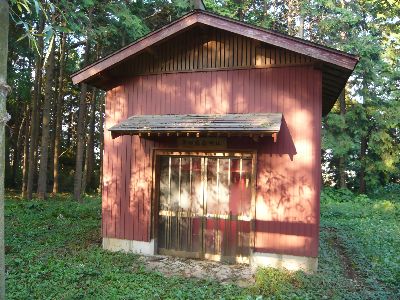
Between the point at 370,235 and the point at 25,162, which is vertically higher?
the point at 25,162

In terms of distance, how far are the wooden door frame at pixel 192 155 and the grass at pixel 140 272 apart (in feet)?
2.83

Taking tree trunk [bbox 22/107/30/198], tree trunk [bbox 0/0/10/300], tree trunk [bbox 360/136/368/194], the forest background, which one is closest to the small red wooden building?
tree trunk [bbox 0/0/10/300]

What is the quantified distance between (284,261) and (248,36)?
4.69 meters

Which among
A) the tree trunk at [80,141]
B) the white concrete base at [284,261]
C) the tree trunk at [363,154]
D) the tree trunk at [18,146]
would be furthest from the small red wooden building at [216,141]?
the tree trunk at [18,146]

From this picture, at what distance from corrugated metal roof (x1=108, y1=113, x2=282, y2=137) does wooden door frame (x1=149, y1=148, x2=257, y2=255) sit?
76cm

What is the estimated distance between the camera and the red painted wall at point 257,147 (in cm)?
723

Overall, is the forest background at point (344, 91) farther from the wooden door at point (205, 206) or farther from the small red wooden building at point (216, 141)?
the wooden door at point (205, 206)

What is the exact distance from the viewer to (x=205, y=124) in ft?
23.0

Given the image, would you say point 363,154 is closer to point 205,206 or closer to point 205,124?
point 205,206

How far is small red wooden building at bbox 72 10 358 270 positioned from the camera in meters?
7.18

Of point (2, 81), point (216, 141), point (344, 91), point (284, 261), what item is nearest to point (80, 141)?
point (216, 141)

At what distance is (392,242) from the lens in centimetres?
1000

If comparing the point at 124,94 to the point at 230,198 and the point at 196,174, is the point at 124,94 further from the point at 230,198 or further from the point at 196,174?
the point at 230,198

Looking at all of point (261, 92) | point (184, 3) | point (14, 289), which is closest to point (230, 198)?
point (261, 92)
